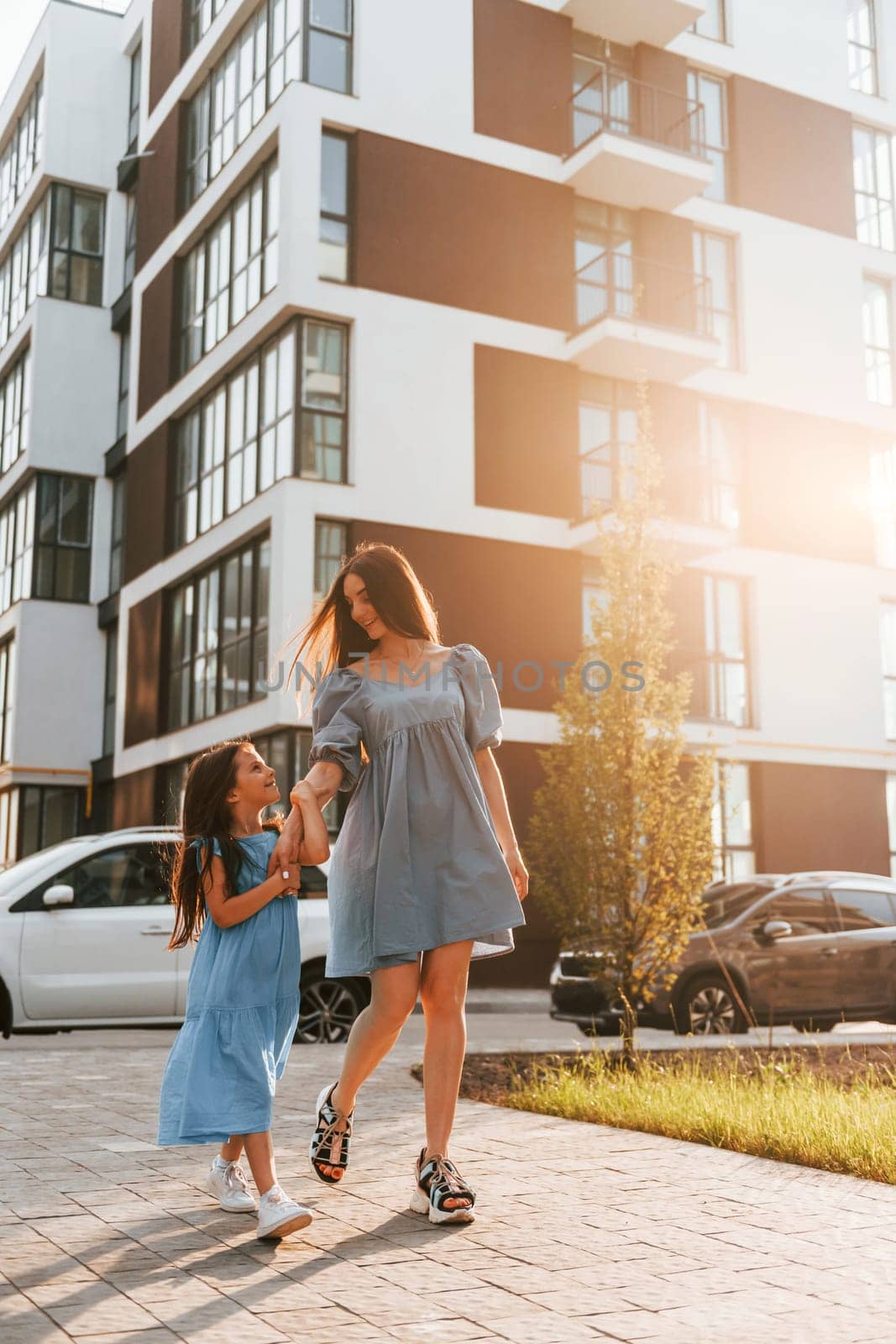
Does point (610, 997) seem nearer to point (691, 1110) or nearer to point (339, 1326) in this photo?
point (691, 1110)

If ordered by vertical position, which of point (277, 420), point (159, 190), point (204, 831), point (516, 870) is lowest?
point (516, 870)

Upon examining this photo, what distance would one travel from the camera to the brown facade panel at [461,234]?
21.1 m

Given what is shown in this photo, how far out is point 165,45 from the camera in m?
27.0

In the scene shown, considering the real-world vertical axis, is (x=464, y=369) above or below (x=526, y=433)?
above

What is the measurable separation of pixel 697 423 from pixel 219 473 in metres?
8.15

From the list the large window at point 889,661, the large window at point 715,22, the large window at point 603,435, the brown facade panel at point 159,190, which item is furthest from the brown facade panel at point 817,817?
the brown facade panel at point 159,190

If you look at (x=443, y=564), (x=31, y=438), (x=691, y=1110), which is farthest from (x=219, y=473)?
(x=691, y=1110)

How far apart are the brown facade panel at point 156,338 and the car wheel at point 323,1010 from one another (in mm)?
16746

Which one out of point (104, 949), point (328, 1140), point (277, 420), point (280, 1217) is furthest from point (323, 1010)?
point (277, 420)

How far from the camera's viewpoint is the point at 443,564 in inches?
818

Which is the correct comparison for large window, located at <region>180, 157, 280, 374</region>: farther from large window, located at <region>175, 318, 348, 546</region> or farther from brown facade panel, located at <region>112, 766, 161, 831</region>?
brown facade panel, located at <region>112, 766, 161, 831</region>

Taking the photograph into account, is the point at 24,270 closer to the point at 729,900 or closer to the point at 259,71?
the point at 259,71

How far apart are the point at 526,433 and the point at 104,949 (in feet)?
43.7

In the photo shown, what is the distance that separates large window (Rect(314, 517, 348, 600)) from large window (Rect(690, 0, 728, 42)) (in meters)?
12.7
